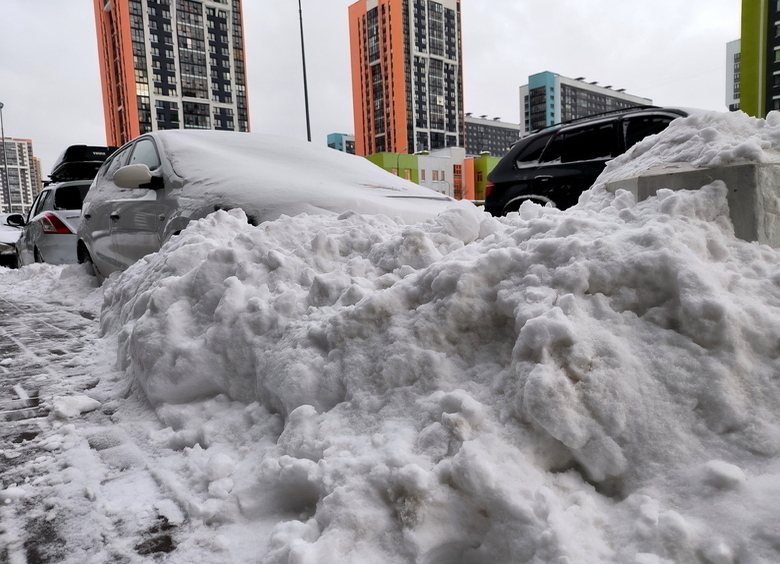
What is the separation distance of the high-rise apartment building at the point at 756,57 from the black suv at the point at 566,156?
13911 millimetres

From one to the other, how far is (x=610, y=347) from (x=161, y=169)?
423 cm

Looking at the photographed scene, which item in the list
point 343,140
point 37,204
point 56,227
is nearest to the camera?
point 56,227

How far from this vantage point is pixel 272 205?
13.7ft

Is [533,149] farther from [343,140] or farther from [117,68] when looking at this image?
[343,140]

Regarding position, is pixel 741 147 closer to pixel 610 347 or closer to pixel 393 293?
pixel 610 347

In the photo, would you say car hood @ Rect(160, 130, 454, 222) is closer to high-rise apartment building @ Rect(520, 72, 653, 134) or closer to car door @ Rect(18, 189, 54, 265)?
car door @ Rect(18, 189, 54, 265)

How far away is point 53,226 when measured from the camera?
27.0ft

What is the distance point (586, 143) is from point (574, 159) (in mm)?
228

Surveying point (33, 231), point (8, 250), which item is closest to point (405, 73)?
point (8, 250)

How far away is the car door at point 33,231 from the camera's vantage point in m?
8.66

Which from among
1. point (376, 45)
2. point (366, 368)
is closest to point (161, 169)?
point (366, 368)

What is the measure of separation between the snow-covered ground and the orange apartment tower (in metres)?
75.8

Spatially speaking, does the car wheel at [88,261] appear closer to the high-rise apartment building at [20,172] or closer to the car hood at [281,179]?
the car hood at [281,179]

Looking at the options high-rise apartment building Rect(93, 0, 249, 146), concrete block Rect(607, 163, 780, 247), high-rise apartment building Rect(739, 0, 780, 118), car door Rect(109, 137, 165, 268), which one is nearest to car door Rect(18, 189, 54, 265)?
car door Rect(109, 137, 165, 268)
